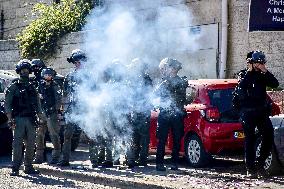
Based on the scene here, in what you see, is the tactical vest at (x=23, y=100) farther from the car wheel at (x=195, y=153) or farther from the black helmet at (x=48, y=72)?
the car wheel at (x=195, y=153)

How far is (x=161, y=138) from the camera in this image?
1066 centimetres

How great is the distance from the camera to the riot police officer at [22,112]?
1096 centimetres

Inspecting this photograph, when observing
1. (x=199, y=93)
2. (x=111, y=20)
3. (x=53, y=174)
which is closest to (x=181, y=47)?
(x=111, y=20)

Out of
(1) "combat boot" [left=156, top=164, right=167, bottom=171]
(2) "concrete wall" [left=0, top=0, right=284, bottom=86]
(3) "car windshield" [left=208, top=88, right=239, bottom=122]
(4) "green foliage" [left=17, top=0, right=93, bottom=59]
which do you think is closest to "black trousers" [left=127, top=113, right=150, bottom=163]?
(1) "combat boot" [left=156, top=164, right=167, bottom=171]

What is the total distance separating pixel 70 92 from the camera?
1130 cm

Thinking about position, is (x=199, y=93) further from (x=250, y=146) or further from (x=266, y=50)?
(x=266, y=50)

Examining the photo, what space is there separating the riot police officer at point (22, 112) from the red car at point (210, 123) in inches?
107

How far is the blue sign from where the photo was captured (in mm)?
11117

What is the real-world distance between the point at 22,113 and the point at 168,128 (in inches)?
99.9

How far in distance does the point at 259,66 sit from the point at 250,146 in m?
1.21

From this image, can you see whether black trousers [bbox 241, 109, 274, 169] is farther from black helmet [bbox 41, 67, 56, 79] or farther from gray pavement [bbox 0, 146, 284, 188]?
black helmet [bbox 41, 67, 56, 79]

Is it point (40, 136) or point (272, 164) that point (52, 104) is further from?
point (272, 164)

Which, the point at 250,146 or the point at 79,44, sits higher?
the point at 79,44

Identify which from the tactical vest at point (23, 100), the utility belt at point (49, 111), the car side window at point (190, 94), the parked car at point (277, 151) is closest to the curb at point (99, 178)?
the utility belt at point (49, 111)
